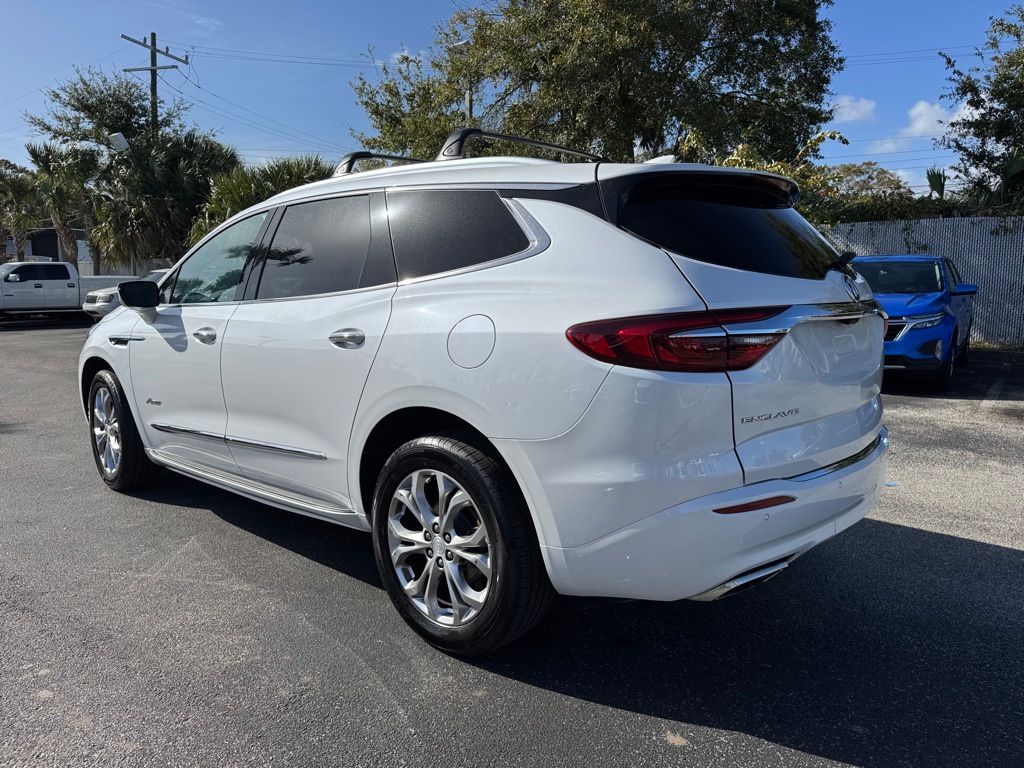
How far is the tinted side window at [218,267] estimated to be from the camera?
13.5ft

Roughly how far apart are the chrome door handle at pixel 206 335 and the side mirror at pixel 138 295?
566 millimetres

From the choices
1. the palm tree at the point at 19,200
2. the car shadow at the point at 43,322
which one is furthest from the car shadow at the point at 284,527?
the palm tree at the point at 19,200

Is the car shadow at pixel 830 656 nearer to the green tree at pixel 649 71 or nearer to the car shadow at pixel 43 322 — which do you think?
the green tree at pixel 649 71

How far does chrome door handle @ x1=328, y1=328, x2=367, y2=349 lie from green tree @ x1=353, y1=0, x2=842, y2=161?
1383cm

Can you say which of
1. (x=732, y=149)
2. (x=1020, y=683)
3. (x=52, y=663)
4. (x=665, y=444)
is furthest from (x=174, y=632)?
(x=732, y=149)

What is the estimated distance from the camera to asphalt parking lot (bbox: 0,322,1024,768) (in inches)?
96.9

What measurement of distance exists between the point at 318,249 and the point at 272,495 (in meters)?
1.17

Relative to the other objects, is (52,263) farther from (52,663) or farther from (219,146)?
(52,663)

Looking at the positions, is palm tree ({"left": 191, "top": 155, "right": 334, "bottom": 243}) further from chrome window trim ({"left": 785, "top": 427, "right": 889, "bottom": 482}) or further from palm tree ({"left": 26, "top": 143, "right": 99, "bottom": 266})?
chrome window trim ({"left": 785, "top": 427, "right": 889, "bottom": 482})

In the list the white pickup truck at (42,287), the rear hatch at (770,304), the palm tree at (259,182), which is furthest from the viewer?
the white pickup truck at (42,287)

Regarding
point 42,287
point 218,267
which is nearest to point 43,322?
point 42,287

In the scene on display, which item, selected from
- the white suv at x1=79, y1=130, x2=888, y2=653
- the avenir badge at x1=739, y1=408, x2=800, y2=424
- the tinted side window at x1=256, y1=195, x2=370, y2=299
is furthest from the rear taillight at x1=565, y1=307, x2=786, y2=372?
the tinted side window at x1=256, y1=195, x2=370, y2=299

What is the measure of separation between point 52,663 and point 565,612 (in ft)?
6.49

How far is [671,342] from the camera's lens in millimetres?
2438
